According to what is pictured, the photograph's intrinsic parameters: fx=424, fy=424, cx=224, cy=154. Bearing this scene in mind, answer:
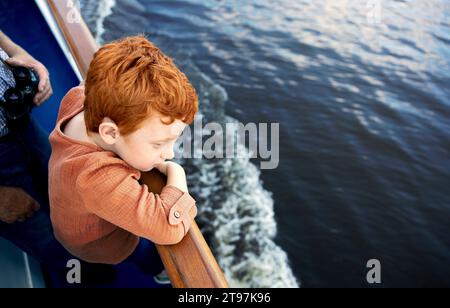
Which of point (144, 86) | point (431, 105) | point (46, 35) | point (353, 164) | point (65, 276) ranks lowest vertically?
point (353, 164)

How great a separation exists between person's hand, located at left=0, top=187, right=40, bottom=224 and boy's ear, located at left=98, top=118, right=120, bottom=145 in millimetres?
632

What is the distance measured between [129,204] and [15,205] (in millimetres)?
687

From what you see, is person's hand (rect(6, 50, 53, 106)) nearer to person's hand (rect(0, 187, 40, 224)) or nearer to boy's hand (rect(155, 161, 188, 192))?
person's hand (rect(0, 187, 40, 224))

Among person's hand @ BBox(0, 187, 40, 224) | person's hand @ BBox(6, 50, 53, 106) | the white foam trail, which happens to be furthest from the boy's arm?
the white foam trail

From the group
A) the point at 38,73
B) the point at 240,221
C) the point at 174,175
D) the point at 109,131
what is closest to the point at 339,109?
the point at 240,221

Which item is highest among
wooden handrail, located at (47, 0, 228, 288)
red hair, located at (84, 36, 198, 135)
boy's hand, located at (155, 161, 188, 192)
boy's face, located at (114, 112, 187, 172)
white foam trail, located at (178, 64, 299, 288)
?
red hair, located at (84, 36, 198, 135)

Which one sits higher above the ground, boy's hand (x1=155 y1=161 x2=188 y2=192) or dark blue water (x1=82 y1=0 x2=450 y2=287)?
boy's hand (x1=155 y1=161 x2=188 y2=192)

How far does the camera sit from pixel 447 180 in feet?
15.3

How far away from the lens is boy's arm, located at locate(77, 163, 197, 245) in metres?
1.23

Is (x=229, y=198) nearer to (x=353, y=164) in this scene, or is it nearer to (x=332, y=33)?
(x=353, y=164)

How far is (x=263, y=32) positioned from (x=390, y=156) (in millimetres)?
3389

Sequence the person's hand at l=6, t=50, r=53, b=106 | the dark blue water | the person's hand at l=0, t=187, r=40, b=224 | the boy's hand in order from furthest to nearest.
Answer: the dark blue water → the person's hand at l=6, t=50, r=53, b=106 → the person's hand at l=0, t=187, r=40, b=224 → the boy's hand

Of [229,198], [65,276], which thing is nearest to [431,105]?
[229,198]

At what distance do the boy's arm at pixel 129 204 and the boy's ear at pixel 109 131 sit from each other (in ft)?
0.26
